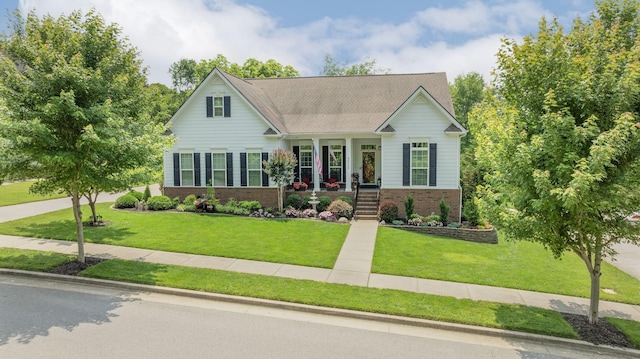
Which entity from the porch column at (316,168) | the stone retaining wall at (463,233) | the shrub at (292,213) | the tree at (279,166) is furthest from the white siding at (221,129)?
the stone retaining wall at (463,233)

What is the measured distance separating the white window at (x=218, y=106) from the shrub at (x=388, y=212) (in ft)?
34.1

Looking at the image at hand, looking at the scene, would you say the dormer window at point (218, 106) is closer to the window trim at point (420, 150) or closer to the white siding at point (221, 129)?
the white siding at point (221, 129)

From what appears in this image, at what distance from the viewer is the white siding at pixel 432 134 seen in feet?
67.1

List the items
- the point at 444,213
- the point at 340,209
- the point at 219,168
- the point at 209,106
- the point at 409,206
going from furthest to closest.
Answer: the point at 219,168
the point at 209,106
the point at 340,209
the point at 409,206
the point at 444,213

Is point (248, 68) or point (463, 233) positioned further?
point (248, 68)

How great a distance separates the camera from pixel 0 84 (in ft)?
33.8

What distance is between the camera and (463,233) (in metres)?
18.1

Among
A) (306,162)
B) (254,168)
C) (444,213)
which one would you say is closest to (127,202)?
(254,168)

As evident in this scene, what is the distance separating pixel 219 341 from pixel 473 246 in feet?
39.6

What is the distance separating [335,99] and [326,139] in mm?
3279

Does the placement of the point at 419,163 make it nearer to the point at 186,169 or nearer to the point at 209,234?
the point at 209,234

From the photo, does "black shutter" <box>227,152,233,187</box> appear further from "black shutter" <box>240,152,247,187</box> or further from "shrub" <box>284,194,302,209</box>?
"shrub" <box>284,194,302,209</box>

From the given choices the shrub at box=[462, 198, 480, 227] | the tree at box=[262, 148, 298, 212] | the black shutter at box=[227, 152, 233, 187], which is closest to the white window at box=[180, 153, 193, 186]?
the black shutter at box=[227, 152, 233, 187]

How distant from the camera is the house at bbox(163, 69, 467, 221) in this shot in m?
20.6
